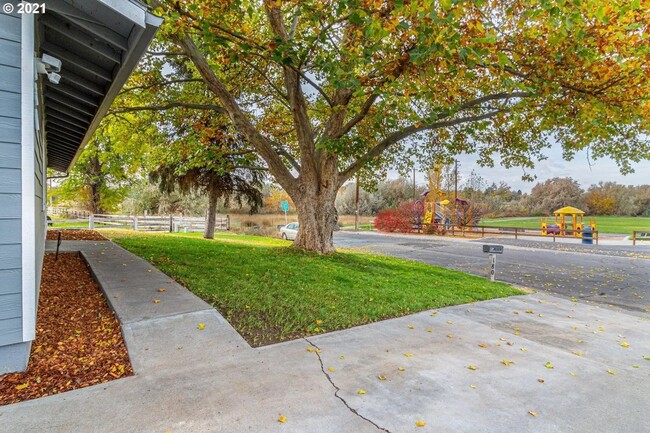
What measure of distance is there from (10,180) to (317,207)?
21.9ft

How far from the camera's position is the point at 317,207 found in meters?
8.93

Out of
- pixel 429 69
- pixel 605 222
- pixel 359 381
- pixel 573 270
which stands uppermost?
pixel 429 69

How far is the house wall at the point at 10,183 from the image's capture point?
2.60m

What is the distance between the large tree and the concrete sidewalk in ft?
12.1

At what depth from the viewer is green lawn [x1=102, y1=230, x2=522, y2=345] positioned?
4188mm

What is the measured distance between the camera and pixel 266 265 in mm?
6914

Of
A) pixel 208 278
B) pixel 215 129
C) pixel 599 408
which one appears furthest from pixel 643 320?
pixel 215 129

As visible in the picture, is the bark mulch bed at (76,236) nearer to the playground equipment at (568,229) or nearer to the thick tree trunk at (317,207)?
the thick tree trunk at (317,207)

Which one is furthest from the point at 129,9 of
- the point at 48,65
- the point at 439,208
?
the point at 439,208

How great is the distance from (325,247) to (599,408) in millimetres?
6812

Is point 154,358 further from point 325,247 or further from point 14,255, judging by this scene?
point 325,247

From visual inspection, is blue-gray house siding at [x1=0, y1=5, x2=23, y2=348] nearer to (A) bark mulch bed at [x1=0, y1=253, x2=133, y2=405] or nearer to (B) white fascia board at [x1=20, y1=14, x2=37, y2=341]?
(B) white fascia board at [x1=20, y1=14, x2=37, y2=341]

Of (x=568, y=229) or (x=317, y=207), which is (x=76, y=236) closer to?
(x=317, y=207)

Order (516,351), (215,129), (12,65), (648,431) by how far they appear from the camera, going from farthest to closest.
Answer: (215,129) < (516,351) < (12,65) < (648,431)
